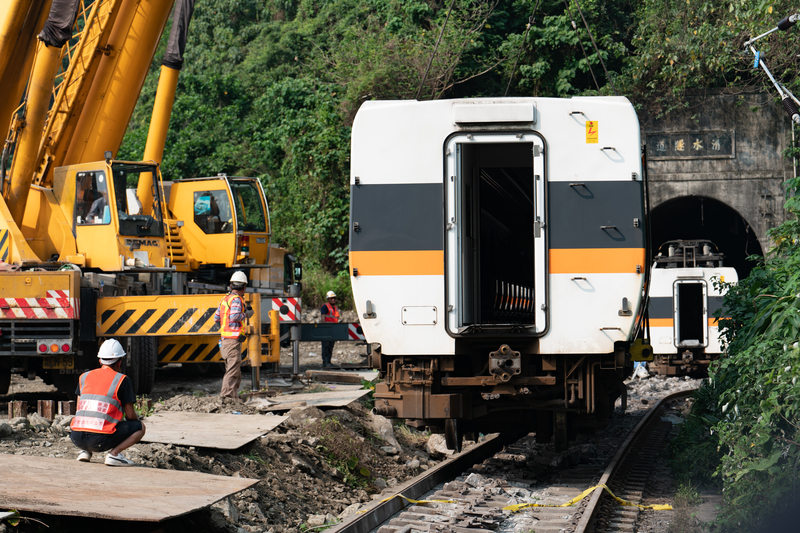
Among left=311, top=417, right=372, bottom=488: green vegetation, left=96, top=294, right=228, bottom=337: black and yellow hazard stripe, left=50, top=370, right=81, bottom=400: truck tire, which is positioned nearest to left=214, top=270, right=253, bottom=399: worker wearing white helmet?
left=96, top=294, right=228, bottom=337: black and yellow hazard stripe

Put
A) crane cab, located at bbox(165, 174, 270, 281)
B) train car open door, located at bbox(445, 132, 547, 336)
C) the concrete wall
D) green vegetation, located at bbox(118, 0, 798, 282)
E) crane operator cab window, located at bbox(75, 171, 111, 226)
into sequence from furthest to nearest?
green vegetation, located at bbox(118, 0, 798, 282) < the concrete wall < crane cab, located at bbox(165, 174, 270, 281) < crane operator cab window, located at bbox(75, 171, 111, 226) < train car open door, located at bbox(445, 132, 547, 336)

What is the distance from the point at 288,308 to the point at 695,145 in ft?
45.4

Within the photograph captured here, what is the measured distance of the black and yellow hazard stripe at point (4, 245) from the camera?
11469 mm

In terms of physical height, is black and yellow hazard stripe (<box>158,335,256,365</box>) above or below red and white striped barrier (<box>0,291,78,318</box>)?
below

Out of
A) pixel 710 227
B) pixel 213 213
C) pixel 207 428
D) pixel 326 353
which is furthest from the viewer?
pixel 710 227

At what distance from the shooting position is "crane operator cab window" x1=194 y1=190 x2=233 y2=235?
16.6 metres

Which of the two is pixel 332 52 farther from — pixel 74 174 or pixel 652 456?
pixel 652 456

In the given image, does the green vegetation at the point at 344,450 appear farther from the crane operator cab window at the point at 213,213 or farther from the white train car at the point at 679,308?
the white train car at the point at 679,308

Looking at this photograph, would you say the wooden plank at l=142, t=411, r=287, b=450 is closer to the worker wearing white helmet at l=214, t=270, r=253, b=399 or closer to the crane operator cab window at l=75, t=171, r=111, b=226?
the worker wearing white helmet at l=214, t=270, r=253, b=399

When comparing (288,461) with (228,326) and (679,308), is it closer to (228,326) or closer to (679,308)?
(228,326)

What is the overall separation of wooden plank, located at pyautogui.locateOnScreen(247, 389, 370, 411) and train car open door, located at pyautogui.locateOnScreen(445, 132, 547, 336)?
7.37 ft

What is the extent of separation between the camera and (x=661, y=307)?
63.4 ft

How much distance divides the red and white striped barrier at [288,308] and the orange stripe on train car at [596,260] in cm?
886

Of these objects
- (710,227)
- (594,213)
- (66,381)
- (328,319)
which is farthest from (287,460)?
(710,227)
